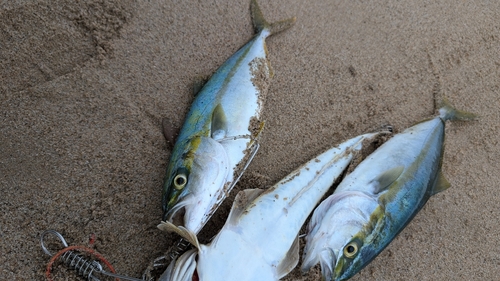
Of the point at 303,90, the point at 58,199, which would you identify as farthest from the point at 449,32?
the point at 58,199

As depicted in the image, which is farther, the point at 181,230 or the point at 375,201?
the point at 375,201

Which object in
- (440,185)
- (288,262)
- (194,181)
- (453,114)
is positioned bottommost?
(440,185)

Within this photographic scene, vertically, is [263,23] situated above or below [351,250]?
above

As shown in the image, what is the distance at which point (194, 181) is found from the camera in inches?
98.0

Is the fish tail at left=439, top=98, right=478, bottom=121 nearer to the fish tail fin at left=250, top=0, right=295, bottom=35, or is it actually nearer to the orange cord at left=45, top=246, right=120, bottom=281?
the fish tail fin at left=250, top=0, right=295, bottom=35

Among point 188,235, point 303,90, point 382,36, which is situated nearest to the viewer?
point 188,235

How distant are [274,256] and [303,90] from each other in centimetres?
146

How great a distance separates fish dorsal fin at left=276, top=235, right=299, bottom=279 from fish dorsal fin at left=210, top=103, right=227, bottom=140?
0.97m

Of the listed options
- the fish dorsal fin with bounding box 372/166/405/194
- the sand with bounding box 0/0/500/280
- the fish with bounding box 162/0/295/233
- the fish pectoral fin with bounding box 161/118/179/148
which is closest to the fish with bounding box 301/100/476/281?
the fish dorsal fin with bounding box 372/166/405/194

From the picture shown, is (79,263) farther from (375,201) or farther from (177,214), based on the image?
(375,201)

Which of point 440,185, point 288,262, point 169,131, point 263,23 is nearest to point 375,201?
point 440,185

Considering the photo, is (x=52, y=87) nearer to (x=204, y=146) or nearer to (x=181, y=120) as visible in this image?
(x=181, y=120)

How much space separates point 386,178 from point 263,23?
5.55 ft

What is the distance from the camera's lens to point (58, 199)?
2641mm
